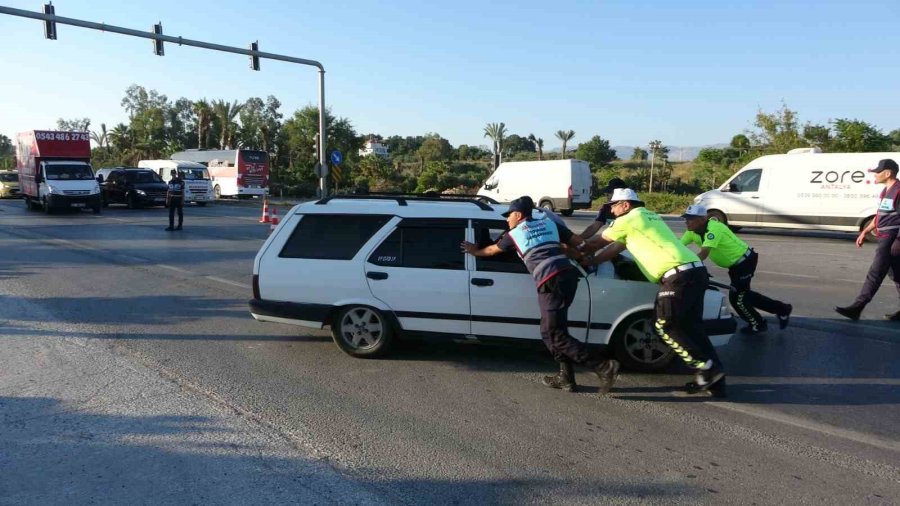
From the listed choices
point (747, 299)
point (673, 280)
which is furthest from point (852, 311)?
point (673, 280)

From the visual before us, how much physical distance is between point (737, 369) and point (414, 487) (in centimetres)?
361

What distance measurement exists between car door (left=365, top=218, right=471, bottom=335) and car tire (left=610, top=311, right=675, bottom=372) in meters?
1.35

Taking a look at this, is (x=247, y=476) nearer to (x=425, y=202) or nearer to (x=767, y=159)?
(x=425, y=202)

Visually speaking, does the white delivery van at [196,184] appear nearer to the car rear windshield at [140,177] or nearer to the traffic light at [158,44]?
the car rear windshield at [140,177]

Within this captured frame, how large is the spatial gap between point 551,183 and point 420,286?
21.3 m

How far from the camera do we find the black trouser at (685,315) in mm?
4941

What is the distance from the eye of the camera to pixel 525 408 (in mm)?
4930

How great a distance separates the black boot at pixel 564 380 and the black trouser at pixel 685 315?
0.78 meters

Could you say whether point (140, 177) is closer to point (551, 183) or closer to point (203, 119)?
point (551, 183)

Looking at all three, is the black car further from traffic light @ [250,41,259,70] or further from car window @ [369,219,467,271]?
car window @ [369,219,467,271]

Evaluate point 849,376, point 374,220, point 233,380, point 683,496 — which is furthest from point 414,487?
point 849,376

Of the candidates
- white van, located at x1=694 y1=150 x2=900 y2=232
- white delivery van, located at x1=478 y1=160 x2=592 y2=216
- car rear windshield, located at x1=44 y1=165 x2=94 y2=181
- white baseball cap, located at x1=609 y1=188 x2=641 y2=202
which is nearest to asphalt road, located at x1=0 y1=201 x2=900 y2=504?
white baseball cap, located at x1=609 y1=188 x2=641 y2=202

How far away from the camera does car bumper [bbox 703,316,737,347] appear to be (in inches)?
221

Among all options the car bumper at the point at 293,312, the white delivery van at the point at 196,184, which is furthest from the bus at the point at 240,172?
the car bumper at the point at 293,312
